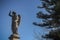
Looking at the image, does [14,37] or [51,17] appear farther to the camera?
[51,17]

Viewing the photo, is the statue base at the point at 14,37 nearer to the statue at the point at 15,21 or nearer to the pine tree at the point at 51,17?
the statue at the point at 15,21

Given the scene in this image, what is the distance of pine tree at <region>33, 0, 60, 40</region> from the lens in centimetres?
1479

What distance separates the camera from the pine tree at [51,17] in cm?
1479

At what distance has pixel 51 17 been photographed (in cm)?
1627

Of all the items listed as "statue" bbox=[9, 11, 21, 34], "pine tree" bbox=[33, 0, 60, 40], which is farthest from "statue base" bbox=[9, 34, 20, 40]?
"pine tree" bbox=[33, 0, 60, 40]

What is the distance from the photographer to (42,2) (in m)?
17.1

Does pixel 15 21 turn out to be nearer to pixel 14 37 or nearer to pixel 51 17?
pixel 14 37

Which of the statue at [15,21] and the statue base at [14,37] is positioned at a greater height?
the statue at [15,21]

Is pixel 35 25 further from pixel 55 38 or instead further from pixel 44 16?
pixel 55 38

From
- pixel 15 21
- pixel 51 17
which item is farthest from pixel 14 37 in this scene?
pixel 51 17

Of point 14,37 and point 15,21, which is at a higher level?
point 15,21

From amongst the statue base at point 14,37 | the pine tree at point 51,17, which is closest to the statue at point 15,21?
the statue base at point 14,37

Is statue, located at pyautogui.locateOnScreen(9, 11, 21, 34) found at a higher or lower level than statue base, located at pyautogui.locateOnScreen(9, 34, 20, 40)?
higher

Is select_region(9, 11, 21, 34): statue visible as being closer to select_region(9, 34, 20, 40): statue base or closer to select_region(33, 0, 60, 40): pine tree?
select_region(9, 34, 20, 40): statue base
